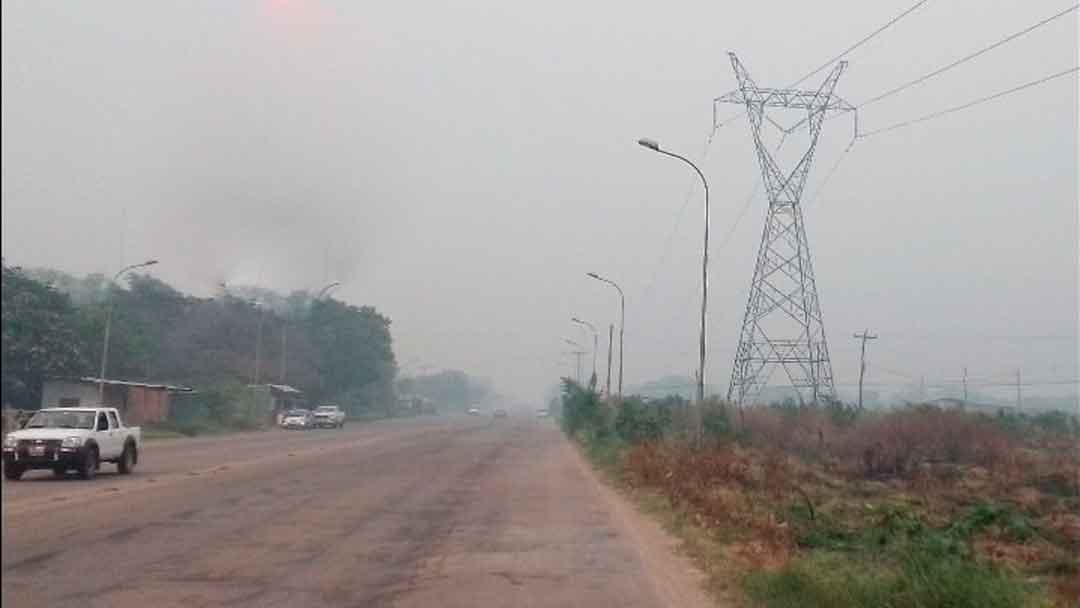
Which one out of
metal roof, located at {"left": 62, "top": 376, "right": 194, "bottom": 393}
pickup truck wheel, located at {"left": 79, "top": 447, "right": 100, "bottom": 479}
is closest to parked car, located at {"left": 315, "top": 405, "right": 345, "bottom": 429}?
metal roof, located at {"left": 62, "top": 376, "right": 194, "bottom": 393}

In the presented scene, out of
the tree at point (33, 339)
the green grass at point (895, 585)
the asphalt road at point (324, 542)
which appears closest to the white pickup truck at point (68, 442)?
the asphalt road at point (324, 542)

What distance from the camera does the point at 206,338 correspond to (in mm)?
58000

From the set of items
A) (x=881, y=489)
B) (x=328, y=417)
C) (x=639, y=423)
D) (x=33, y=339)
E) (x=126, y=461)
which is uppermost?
(x=33, y=339)

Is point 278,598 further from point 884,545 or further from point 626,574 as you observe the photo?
point 884,545

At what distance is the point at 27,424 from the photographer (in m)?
29.6

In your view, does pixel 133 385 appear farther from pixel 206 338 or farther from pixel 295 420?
pixel 295 420

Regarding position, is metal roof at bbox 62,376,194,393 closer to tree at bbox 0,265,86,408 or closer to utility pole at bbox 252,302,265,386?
tree at bbox 0,265,86,408

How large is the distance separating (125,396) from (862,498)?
917 inches

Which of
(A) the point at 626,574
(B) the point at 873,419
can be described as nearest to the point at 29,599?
(A) the point at 626,574

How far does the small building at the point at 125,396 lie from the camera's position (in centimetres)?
3550

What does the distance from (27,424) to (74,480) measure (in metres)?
1.66

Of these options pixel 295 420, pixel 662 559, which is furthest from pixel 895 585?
pixel 295 420

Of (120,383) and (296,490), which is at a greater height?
(120,383)

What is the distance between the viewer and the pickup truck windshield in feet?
96.3
